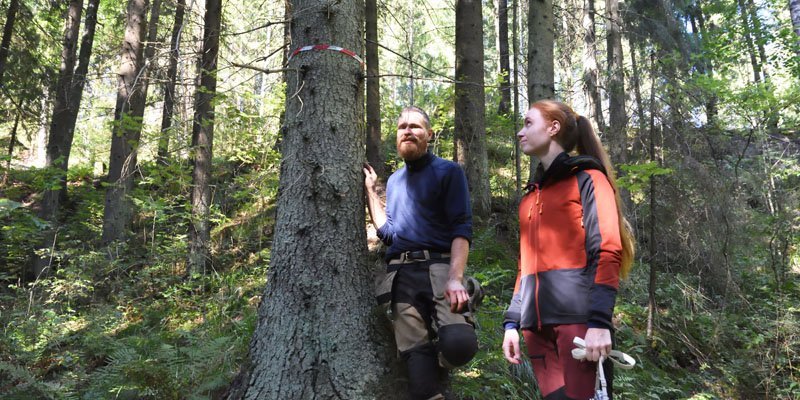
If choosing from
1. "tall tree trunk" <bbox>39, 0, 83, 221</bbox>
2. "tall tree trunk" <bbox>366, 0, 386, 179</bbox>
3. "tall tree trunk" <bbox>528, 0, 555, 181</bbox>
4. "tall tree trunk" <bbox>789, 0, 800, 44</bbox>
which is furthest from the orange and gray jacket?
"tall tree trunk" <bbox>789, 0, 800, 44</bbox>

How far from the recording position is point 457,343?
2.68 metres

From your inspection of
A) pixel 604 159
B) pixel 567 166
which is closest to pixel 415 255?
pixel 567 166

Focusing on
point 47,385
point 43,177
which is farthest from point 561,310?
point 43,177

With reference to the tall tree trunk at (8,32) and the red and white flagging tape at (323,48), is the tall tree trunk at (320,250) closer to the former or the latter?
the red and white flagging tape at (323,48)

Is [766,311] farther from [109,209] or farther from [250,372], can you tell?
[109,209]

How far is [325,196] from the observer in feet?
10.3

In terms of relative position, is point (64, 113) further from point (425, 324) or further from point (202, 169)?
point (425, 324)

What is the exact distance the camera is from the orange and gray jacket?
206 centimetres

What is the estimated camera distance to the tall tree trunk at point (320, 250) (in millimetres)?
2900

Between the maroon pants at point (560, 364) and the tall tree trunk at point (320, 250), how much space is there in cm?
108

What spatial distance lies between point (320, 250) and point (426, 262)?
72cm

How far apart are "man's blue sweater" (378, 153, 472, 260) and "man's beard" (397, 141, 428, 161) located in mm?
101

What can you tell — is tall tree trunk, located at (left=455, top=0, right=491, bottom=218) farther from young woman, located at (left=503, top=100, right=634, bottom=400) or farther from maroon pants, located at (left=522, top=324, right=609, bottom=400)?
maroon pants, located at (left=522, top=324, right=609, bottom=400)

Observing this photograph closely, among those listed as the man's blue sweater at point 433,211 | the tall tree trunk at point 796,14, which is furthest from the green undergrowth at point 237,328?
the tall tree trunk at point 796,14
